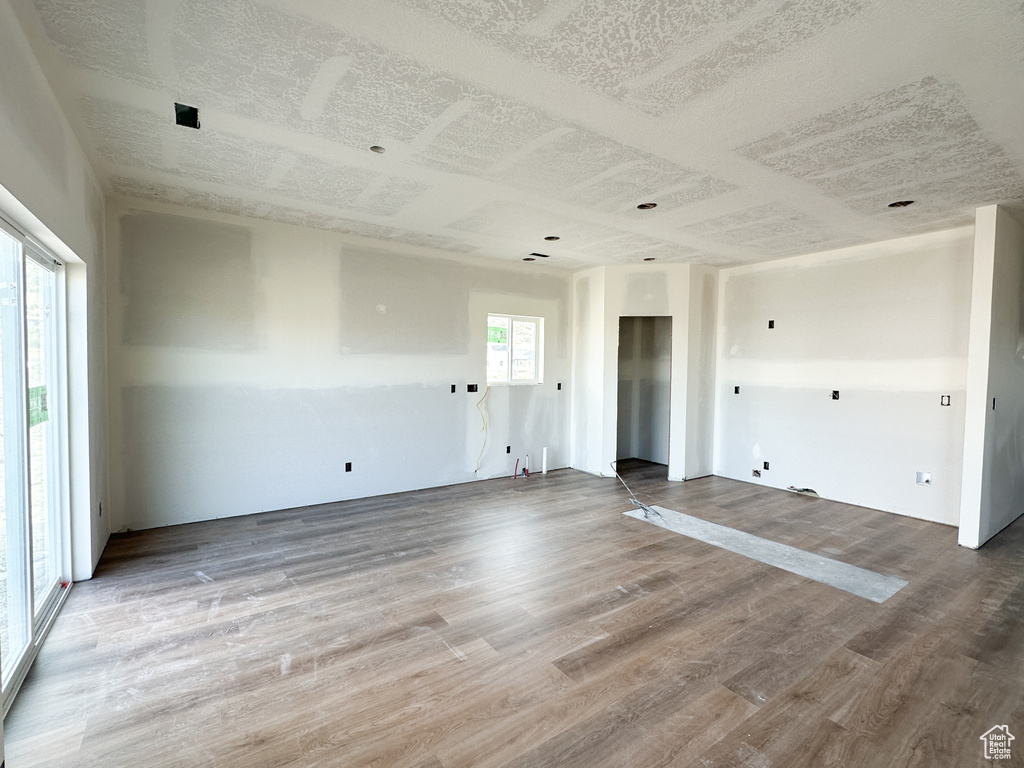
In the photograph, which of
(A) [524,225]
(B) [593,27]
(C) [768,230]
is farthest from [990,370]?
(B) [593,27]

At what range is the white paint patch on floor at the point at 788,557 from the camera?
3.09 meters

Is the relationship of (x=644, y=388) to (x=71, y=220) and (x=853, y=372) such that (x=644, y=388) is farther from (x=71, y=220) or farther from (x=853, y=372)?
(x=71, y=220)

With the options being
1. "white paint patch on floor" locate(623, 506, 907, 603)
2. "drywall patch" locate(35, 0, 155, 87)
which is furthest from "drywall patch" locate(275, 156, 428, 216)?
"white paint patch on floor" locate(623, 506, 907, 603)

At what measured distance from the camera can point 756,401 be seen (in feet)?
18.8

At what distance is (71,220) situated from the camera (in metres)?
2.61

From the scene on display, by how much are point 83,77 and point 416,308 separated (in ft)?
10.7

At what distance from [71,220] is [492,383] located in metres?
4.00

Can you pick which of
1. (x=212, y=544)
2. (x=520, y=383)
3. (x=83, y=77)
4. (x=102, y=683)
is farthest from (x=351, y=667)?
(x=520, y=383)

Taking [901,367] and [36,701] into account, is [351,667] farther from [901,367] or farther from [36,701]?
[901,367]

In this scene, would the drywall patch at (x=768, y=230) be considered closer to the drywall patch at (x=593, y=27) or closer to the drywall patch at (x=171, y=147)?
the drywall patch at (x=593, y=27)

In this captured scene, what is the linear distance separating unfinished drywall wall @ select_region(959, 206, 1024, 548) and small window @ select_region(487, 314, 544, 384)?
13.5 ft

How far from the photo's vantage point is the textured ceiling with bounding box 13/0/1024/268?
5.59ft

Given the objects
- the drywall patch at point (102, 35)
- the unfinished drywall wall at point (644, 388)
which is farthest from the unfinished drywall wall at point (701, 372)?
the drywall patch at point (102, 35)

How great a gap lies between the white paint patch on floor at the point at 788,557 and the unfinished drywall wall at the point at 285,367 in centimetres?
236
